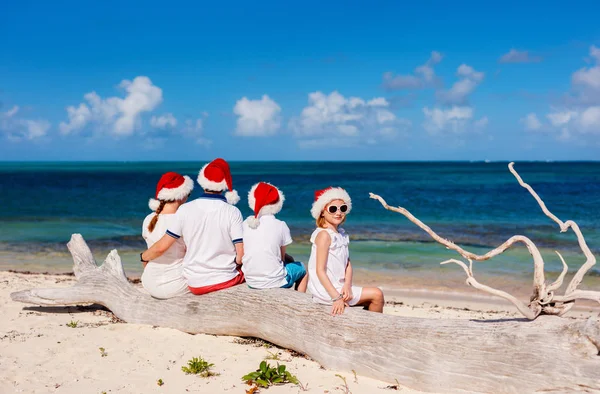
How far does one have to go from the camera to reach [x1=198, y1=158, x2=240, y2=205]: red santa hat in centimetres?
582

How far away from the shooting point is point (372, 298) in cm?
542

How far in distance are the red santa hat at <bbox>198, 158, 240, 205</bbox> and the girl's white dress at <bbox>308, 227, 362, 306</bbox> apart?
3.95 ft

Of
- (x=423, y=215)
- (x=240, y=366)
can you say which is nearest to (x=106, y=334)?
(x=240, y=366)

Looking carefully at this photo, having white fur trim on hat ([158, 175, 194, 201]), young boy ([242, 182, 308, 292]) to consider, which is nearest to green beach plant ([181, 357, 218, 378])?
young boy ([242, 182, 308, 292])

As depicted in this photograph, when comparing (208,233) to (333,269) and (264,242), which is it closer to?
(264,242)

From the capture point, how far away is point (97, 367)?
5074 mm

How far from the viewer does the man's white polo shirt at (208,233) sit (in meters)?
5.75

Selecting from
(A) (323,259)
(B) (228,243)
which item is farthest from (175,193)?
(A) (323,259)

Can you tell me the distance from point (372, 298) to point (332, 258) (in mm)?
625

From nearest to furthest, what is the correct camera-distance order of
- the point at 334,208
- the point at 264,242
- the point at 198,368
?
the point at 198,368
the point at 334,208
the point at 264,242

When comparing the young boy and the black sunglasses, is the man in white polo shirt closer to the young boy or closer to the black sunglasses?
the young boy

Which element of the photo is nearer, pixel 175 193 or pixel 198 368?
pixel 198 368

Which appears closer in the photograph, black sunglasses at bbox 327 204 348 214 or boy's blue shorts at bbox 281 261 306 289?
black sunglasses at bbox 327 204 348 214

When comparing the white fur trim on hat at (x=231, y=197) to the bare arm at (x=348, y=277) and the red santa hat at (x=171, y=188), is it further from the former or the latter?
the bare arm at (x=348, y=277)
